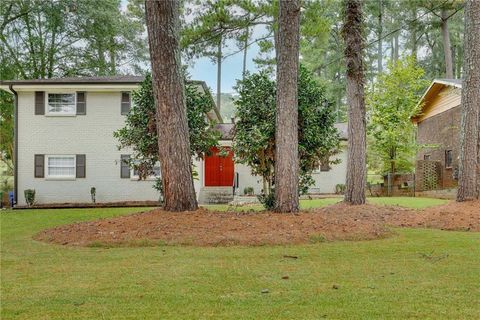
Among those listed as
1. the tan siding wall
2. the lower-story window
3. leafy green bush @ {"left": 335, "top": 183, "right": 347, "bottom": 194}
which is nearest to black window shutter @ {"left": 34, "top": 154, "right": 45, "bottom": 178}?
leafy green bush @ {"left": 335, "top": 183, "right": 347, "bottom": 194}

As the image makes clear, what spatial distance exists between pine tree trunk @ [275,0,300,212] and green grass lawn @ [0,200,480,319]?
235 centimetres

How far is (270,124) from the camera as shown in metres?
10.1

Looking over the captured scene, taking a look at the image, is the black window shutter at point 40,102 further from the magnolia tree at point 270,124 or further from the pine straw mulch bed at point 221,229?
the pine straw mulch bed at point 221,229

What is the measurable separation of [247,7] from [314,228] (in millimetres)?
8388

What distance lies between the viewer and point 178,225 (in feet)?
24.2

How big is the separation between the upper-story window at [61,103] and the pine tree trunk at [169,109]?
10.8 m

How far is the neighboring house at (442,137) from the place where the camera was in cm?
1983

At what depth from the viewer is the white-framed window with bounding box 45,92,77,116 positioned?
58.6ft

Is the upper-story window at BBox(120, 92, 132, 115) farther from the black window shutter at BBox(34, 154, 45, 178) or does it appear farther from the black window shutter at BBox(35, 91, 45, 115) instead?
the black window shutter at BBox(34, 154, 45, 178)

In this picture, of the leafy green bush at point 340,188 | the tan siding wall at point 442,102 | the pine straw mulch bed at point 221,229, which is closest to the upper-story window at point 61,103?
the pine straw mulch bed at point 221,229

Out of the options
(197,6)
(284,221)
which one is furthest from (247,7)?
(284,221)

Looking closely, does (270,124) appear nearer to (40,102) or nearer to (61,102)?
(61,102)

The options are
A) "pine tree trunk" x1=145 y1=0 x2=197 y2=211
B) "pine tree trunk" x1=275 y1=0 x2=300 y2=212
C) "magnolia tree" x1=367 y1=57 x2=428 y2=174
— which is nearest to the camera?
"pine tree trunk" x1=145 y1=0 x2=197 y2=211

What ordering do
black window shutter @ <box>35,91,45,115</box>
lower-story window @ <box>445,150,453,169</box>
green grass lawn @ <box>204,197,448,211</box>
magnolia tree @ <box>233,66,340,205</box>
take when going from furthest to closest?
lower-story window @ <box>445,150,453,169</box> → black window shutter @ <box>35,91,45,115</box> → green grass lawn @ <box>204,197,448,211</box> → magnolia tree @ <box>233,66,340,205</box>
